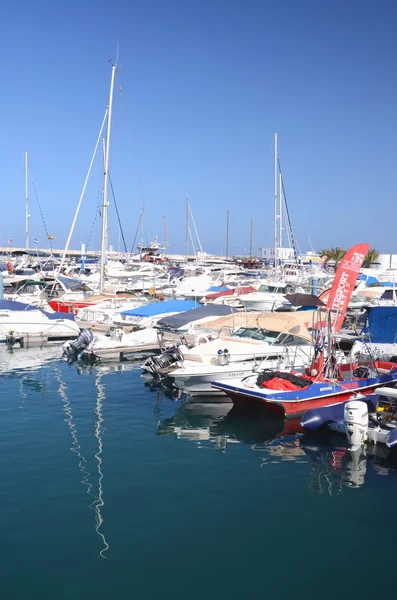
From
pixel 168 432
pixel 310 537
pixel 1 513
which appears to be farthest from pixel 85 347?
pixel 310 537

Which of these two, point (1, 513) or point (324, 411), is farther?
point (324, 411)

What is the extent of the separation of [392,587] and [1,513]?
775 centimetres

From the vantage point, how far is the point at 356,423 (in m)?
16.2

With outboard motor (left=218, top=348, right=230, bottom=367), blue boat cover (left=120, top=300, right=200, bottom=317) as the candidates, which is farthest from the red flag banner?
blue boat cover (left=120, top=300, right=200, bottom=317)

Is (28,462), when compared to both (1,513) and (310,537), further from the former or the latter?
(310,537)

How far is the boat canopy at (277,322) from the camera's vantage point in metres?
24.0

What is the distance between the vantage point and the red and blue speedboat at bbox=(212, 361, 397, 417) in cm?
1869

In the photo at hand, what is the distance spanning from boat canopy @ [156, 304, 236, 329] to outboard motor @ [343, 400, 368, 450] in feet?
45.7

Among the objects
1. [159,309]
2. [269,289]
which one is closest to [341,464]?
[159,309]

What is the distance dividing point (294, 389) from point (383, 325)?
813cm

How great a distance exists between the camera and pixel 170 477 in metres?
14.2

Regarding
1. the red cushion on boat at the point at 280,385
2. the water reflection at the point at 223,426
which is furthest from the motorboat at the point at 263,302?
the red cushion on boat at the point at 280,385

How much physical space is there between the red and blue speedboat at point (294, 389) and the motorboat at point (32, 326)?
16.5m

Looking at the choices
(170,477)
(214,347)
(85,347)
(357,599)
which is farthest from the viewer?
(85,347)
